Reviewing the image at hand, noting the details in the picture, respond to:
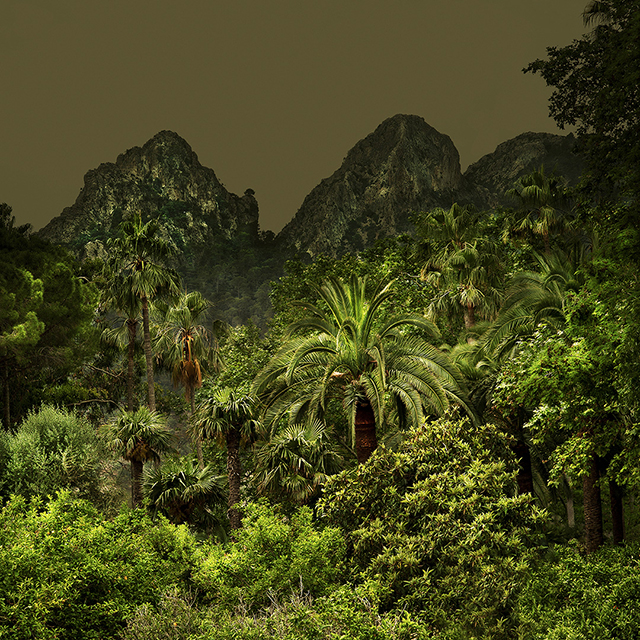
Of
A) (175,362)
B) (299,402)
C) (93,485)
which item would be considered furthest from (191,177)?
(299,402)

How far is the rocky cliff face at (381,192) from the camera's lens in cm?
11144

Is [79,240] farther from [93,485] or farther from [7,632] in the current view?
[7,632]

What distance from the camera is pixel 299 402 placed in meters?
14.0

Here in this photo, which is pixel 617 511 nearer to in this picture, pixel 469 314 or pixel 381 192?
pixel 469 314

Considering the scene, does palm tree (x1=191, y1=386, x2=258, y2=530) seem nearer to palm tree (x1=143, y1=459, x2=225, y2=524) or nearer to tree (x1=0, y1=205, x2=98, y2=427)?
palm tree (x1=143, y1=459, x2=225, y2=524)

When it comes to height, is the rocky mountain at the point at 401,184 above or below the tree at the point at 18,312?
above

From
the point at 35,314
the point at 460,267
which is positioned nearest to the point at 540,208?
the point at 460,267

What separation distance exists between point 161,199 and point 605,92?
382 ft

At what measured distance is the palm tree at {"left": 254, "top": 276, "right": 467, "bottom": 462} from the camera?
1298 centimetres

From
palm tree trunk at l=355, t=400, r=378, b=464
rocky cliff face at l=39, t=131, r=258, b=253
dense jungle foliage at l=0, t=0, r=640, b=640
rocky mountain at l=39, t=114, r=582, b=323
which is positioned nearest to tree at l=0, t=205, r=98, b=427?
dense jungle foliage at l=0, t=0, r=640, b=640

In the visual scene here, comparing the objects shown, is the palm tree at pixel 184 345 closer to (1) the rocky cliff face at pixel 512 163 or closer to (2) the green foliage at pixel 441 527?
(2) the green foliage at pixel 441 527

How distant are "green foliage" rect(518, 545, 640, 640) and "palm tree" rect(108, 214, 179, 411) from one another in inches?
868

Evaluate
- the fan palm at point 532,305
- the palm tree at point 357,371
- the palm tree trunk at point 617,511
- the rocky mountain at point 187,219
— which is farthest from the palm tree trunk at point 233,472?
the rocky mountain at point 187,219

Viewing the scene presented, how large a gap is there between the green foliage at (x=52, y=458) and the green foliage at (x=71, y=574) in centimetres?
1295
